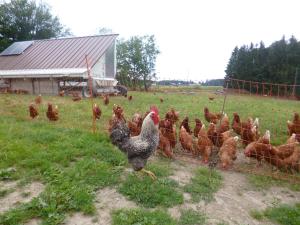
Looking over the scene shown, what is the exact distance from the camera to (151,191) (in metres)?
4.93

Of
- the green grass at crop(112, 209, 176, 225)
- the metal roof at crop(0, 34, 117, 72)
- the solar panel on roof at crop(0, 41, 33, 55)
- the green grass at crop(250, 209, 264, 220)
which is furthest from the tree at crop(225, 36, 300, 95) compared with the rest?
the green grass at crop(112, 209, 176, 225)

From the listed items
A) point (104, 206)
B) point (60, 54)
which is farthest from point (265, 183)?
point (60, 54)

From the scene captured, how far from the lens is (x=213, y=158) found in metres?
→ 6.89

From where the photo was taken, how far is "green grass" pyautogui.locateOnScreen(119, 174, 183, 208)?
15.4 ft

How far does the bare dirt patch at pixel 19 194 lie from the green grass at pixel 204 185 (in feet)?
8.57

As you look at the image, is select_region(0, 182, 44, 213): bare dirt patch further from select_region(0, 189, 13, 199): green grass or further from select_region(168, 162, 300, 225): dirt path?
select_region(168, 162, 300, 225): dirt path

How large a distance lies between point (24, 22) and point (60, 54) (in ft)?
61.5

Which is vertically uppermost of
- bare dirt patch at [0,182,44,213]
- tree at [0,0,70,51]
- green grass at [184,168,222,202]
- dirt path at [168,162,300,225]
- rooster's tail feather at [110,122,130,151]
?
tree at [0,0,70,51]

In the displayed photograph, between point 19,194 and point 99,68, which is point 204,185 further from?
point 99,68

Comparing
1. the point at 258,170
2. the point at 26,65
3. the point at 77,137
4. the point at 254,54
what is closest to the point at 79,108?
the point at 77,137

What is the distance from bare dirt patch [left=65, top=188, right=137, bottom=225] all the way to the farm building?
716 inches

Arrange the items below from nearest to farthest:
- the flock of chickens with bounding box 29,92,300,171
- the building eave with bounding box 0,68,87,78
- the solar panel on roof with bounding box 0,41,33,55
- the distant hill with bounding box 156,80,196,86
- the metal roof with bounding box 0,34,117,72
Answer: the flock of chickens with bounding box 29,92,300,171 < the building eave with bounding box 0,68,87,78 < the metal roof with bounding box 0,34,117,72 < the distant hill with bounding box 156,80,196,86 < the solar panel on roof with bounding box 0,41,33,55

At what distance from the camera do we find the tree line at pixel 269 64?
28547mm

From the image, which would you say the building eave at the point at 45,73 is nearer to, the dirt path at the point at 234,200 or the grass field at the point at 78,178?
the grass field at the point at 78,178
